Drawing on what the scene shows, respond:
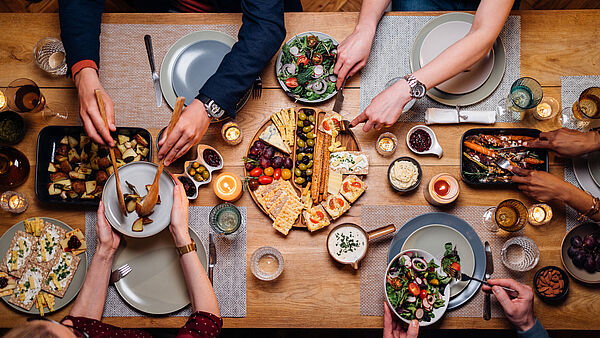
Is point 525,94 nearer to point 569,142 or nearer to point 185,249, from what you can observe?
point 569,142

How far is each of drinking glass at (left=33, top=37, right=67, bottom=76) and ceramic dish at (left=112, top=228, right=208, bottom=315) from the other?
1003mm

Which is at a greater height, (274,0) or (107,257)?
(274,0)

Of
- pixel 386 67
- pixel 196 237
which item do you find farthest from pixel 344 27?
pixel 196 237

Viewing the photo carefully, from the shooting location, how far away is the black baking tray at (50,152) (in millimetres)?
1882

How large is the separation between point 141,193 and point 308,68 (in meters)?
1.05

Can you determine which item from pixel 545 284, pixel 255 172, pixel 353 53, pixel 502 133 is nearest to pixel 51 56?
pixel 255 172

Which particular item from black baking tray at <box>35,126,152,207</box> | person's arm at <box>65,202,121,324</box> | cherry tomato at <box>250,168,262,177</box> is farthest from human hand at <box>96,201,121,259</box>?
cherry tomato at <box>250,168,262,177</box>

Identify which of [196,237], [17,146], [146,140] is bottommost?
[196,237]

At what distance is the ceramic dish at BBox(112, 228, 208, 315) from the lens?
1.88 meters

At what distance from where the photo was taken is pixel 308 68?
1.98 meters

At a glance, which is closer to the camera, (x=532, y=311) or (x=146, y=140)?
(x=532, y=311)

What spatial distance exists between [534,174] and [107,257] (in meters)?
2.14

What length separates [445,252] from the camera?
191 cm

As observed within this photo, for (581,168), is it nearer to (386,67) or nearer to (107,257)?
(386,67)
